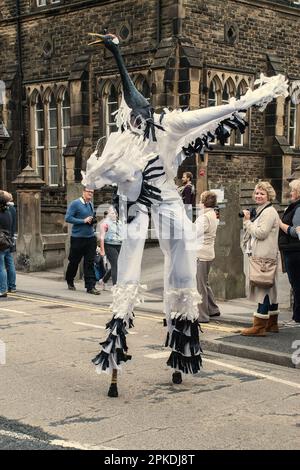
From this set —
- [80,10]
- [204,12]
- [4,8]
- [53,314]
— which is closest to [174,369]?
[53,314]

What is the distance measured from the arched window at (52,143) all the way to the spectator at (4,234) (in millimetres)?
12453

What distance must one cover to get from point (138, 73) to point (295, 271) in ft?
42.7

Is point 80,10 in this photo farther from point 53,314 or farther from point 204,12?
point 53,314

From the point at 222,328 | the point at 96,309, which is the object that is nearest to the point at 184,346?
the point at 222,328

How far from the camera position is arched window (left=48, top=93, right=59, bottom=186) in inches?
941

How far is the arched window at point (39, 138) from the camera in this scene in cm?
2445

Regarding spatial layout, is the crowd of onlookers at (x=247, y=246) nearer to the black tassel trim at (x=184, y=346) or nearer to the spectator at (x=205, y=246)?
the spectator at (x=205, y=246)

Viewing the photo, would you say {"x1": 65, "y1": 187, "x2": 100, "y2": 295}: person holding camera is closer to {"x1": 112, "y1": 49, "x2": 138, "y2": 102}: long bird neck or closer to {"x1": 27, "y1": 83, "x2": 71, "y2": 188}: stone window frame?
{"x1": 112, "y1": 49, "x2": 138, "y2": 102}: long bird neck

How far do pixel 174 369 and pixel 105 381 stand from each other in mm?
646

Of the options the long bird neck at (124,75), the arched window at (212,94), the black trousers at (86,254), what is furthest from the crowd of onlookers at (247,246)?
the arched window at (212,94)

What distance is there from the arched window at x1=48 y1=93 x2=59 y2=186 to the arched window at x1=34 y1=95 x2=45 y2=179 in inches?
14.8

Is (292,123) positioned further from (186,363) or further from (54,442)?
(54,442)

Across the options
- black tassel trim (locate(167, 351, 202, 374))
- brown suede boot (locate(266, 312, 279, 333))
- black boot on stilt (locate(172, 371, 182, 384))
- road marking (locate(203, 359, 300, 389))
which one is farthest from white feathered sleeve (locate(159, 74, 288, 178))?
brown suede boot (locate(266, 312, 279, 333))
